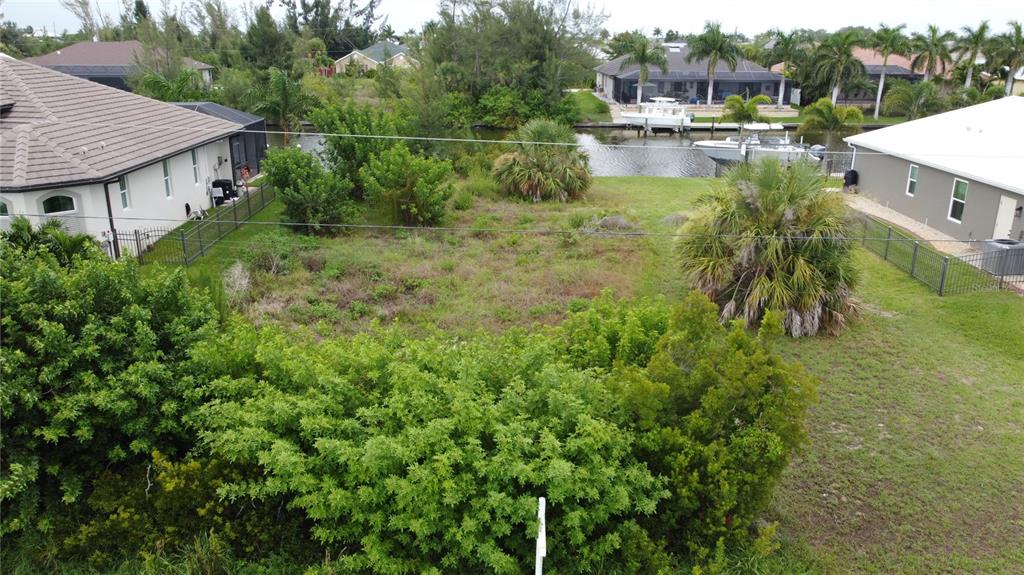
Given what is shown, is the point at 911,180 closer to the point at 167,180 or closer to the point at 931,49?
the point at 167,180

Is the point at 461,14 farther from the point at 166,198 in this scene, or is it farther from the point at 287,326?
the point at 287,326

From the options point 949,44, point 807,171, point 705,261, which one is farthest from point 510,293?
point 949,44

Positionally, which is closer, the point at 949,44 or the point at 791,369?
the point at 791,369

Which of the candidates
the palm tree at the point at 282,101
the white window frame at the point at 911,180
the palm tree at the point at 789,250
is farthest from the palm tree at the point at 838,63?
the palm tree at the point at 789,250

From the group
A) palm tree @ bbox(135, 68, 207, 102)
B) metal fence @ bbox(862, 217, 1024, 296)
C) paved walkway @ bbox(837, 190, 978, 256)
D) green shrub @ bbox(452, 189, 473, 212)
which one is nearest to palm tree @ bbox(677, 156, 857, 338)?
metal fence @ bbox(862, 217, 1024, 296)

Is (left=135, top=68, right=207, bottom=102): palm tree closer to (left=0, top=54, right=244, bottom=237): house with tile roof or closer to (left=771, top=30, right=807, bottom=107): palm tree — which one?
(left=0, top=54, right=244, bottom=237): house with tile roof

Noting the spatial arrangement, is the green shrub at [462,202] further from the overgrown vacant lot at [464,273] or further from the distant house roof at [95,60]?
the distant house roof at [95,60]
